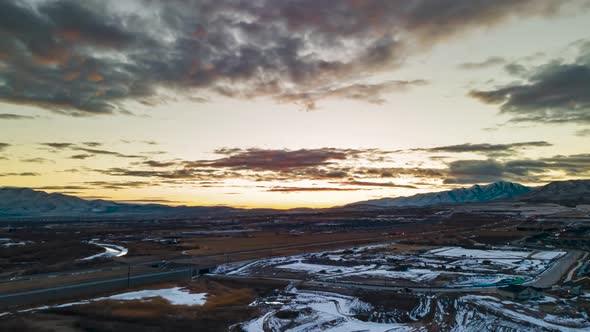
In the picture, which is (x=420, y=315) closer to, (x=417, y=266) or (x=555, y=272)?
(x=417, y=266)

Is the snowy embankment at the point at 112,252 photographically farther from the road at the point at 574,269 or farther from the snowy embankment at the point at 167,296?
the road at the point at 574,269

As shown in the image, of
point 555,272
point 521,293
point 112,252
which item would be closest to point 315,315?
point 521,293

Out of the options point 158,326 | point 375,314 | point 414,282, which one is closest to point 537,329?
point 375,314

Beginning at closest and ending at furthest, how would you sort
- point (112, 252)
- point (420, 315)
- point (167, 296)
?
1. point (420, 315)
2. point (167, 296)
3. point (112, 252)

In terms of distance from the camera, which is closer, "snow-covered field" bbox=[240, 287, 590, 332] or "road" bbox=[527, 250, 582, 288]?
"snow-covered field" bbox=[240, 287, 590, 332]

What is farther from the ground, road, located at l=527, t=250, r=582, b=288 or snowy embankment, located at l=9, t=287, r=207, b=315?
snowy embankment, located at l=9, t=287, r=207, b=315

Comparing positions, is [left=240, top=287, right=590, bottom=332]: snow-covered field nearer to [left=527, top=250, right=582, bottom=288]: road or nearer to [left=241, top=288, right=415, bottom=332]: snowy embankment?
[left=241, top=288, right=415, bottom=332]: snowy embankment

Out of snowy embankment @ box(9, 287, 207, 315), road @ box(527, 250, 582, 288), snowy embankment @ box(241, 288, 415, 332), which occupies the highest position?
snowy embankment @ box(9, 287, 207, 315)

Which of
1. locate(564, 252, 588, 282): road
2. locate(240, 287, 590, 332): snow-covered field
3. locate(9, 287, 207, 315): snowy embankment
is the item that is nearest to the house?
locate(240, 287, 590, 332): snow-covered field

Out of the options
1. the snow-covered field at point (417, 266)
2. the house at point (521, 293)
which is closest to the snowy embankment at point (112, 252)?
the snow-covered field at point (417, 266)

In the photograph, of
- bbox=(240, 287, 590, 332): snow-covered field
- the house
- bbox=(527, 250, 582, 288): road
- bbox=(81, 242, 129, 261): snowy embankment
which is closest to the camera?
bbox=(240, 287, 590, 332): snow-covered field

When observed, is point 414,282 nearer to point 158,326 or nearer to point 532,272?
point 532,272
